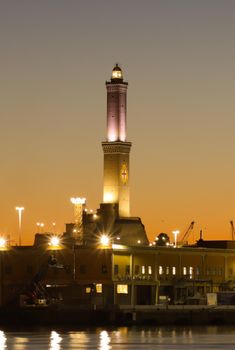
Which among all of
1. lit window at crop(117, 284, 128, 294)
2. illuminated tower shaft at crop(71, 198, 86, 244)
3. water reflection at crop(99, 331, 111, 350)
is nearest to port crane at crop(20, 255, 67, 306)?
lit window at crop(117, 284, 128, 294)

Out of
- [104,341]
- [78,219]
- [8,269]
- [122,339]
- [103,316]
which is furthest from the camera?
[78,219]

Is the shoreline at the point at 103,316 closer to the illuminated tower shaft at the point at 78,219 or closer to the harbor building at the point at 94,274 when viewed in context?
the harbor building at the point at 94,274

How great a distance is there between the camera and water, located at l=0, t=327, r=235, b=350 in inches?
4675

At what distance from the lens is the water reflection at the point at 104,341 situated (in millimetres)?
117537

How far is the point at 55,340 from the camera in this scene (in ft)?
409

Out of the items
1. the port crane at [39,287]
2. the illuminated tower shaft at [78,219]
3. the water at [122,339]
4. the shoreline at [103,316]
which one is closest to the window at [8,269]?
the port crane at [39,287]

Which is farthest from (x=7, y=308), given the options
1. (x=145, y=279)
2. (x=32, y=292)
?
(x=145, y=279)

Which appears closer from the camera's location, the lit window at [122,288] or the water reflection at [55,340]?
the water reflection at [55,340]

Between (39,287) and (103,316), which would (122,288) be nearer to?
(39,287)

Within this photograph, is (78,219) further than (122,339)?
Yes

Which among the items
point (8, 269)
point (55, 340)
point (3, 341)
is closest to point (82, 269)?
point (8, 269)

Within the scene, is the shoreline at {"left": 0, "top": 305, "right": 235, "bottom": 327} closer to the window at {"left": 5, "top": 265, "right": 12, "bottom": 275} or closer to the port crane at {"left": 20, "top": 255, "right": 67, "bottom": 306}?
the port crane at {"left": 20, "top": 255, "right": 67, "bottom": 306}

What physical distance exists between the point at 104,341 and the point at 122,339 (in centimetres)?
286

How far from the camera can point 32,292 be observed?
542 ft
